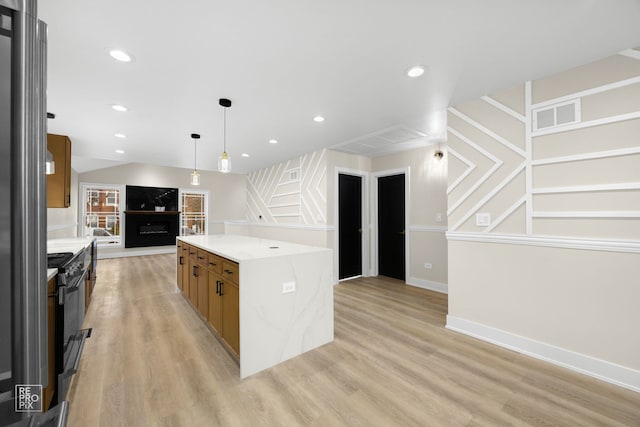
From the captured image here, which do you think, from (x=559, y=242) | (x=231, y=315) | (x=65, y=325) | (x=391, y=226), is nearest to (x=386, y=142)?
(x=391, y=226)

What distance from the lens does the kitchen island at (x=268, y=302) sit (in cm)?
201

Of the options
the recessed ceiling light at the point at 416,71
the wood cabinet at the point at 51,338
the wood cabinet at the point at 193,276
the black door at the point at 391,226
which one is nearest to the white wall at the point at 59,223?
the wood cabinet at the point at 193,276

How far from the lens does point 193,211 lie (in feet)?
27.6

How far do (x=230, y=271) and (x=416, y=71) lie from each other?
2.32m

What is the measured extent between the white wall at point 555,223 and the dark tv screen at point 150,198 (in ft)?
25.9

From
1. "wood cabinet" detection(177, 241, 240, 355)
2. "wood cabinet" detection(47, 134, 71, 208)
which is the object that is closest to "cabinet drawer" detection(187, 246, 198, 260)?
"wood cabinet" detection(177, 241, 240, 355)

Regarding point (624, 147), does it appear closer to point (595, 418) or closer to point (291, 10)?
point (595, 418)

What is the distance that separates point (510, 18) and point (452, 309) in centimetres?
258

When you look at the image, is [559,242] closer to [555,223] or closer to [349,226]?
[555,223]

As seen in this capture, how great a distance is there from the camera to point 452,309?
2818 millimetres

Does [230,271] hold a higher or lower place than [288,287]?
higher

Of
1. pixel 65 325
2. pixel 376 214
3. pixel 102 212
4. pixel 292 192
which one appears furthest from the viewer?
pixel 102 212

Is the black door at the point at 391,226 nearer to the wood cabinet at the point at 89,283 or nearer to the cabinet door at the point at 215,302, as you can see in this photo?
the cabinet door at the point at 215,302

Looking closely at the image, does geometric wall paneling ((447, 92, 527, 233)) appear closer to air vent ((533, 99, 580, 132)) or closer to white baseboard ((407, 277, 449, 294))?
air vent ((533, 99, 580, 132))
